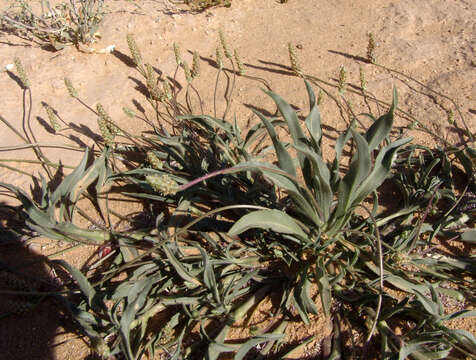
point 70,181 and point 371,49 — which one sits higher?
point 371,49

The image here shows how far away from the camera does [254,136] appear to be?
6.64 feet

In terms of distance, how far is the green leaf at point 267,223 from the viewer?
1.16 metres

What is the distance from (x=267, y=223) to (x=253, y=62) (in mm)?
2163

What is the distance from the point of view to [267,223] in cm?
128

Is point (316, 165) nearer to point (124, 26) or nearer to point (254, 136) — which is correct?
point (254, 136)

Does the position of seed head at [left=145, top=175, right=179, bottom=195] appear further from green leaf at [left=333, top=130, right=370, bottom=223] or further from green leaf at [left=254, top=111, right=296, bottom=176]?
green leaf at [left=333, top=130, right=370, bottom=223]

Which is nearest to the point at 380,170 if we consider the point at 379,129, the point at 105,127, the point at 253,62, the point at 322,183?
the point at 379,129

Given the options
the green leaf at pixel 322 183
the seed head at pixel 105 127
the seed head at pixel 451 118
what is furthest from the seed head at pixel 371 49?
the seed head at pixel 105 127

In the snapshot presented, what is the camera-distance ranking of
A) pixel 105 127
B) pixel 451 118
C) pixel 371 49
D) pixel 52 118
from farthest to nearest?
pixel 371 49 < pixel 52 118 < pixel 451 118 < pixel 105 127

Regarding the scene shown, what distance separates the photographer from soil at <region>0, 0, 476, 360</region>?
7.82ft

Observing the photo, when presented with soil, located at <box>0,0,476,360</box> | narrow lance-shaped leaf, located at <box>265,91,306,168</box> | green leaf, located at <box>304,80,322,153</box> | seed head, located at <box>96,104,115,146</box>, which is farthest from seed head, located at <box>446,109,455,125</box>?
seed head, located at <box>96,104,115,146</box>

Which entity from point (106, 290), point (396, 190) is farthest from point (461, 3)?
point (106, 290)

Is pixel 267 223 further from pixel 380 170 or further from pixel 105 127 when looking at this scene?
pixel 105 127

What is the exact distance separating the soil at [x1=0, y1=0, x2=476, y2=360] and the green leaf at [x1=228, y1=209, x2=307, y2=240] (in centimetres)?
113
